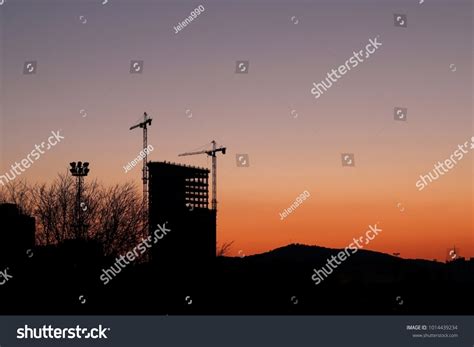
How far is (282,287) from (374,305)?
13.6 meters

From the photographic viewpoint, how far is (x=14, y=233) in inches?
2689

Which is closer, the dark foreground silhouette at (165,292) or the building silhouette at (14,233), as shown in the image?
the dark foreground silhouette at (165,292)

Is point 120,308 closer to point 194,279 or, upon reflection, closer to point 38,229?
point 38,229

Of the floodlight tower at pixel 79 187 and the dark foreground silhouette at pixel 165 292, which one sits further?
the floodlight tower at pixel 79 187

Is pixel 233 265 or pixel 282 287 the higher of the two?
pixel 233 265

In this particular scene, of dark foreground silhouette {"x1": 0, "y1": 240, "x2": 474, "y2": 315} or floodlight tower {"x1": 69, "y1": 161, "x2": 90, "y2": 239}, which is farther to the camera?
floodlight tower {"x1": 69, "y1": 161, "x2": 90, "y2": 239}

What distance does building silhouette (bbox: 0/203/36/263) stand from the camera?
67750 millimetres

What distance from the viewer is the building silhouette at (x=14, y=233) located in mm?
67750

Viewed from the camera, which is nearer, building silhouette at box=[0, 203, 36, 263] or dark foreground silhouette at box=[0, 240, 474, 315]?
dark foreground silhouette at box=[0, 240, 474, 315]

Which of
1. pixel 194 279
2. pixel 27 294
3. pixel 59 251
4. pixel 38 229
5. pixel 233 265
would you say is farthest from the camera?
pixel 233 265
